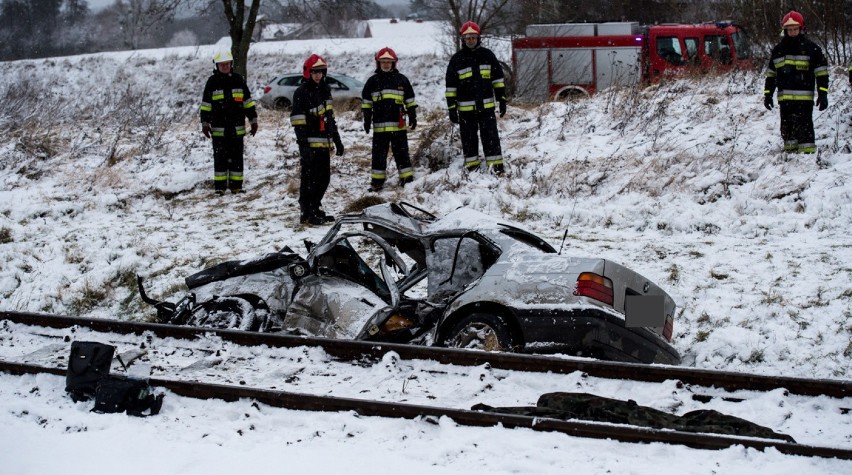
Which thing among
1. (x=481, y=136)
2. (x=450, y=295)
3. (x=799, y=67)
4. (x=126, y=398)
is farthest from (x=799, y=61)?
(x=126, y=398)

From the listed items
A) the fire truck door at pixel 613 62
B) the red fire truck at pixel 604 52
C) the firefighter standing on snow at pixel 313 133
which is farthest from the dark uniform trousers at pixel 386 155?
the fire truck door at pixel 613 62

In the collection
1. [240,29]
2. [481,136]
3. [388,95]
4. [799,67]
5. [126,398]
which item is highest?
[240,29]

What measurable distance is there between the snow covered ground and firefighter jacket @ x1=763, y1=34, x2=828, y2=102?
30.0 inches

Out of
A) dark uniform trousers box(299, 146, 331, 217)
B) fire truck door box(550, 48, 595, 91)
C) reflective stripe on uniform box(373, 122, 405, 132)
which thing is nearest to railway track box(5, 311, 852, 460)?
dark uniform trousers box(299, 146, 331, 217)

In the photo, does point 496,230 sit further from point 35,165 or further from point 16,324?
point 35,165

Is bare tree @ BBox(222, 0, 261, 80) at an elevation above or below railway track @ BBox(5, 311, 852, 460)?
above

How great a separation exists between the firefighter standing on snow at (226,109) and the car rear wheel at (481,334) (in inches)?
264

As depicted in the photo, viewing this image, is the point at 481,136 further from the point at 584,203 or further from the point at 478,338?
the point at 478,338

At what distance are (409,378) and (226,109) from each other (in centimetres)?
754

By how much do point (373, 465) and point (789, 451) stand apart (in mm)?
2154

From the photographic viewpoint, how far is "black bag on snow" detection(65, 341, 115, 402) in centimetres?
570

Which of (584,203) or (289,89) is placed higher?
(289,89)

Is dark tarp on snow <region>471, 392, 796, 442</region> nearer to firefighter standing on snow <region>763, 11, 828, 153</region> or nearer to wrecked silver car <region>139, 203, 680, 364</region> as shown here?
wrecked silver car <region>139, 203, 680, 364</region>

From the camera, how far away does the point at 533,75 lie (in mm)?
20609
